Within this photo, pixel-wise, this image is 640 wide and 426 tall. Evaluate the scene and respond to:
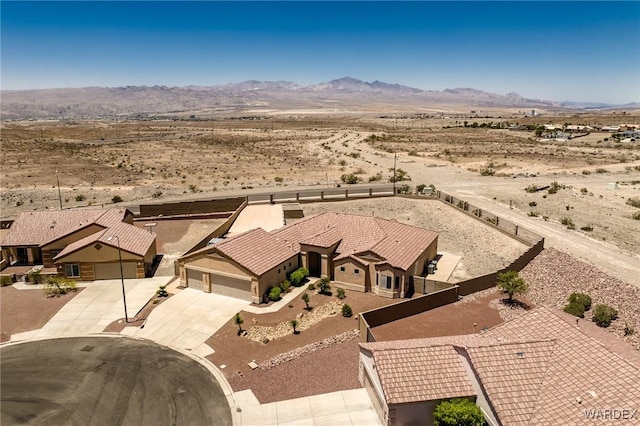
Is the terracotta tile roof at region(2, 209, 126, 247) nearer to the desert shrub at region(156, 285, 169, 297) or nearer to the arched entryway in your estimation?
the desert shrub at region(156, 285, 169, 297)

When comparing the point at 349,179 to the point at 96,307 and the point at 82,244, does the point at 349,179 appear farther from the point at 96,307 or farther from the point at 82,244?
the point at 96,307

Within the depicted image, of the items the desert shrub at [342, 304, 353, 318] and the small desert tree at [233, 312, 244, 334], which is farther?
the desert shrub at [342, 304, 353, 318]

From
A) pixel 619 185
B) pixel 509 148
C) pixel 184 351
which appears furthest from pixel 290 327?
pixel 509 148

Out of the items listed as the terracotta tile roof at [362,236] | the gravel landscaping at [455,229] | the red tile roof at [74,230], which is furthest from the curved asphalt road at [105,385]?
the gravel landscaping at [455,229]

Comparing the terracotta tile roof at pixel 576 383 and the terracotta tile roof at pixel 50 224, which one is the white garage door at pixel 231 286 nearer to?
the terracotta tile roof at pixel 50 224

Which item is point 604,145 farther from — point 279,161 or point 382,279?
point 382,279

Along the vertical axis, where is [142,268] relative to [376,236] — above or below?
below

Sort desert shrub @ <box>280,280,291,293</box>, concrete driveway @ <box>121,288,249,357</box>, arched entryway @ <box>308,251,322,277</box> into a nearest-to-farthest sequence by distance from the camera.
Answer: concrete driveway @ <box>121,288,249,357</box> < desert shrub @ <box>280,280,291,293</box> < arched entryway @ <box>308,251,322,277</box>

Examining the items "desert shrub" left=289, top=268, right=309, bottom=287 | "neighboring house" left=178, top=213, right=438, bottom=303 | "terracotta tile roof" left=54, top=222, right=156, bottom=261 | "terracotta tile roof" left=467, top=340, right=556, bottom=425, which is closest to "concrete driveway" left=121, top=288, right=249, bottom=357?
"neighboring house" left=178, top=213, right=438, bottom=303
